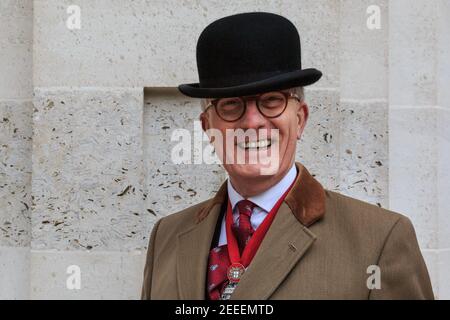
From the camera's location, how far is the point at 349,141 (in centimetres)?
348

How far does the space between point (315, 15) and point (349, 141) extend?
2.02 feet

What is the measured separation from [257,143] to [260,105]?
11cm

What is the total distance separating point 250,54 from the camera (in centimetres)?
220

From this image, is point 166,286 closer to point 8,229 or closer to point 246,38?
point 246,38

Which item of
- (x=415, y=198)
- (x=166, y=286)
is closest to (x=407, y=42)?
(x=415, y=198)

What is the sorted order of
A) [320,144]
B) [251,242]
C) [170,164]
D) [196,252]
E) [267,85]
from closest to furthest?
[267,85], [251,242], [196,252], [320,144], [170,164]

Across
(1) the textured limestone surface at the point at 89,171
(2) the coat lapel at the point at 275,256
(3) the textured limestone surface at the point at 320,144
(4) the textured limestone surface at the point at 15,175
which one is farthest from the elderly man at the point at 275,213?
(4) the textured limestone surface at the point at 15,175

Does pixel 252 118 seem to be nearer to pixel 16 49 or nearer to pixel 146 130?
pixel 146 130

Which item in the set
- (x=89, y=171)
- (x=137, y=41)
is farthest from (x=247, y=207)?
(x=137, y=41)

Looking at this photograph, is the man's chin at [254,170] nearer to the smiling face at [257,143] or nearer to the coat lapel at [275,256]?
the smiling face at [257,143]

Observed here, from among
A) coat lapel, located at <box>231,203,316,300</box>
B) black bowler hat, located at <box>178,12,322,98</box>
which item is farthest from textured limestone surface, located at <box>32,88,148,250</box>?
coat lapel, located at <box>231,203,316,300</box>

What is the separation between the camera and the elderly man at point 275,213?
6.97ft

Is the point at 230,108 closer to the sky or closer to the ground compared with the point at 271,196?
closer to the sky

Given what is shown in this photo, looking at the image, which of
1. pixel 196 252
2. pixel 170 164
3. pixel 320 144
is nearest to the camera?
pixel 196 252
